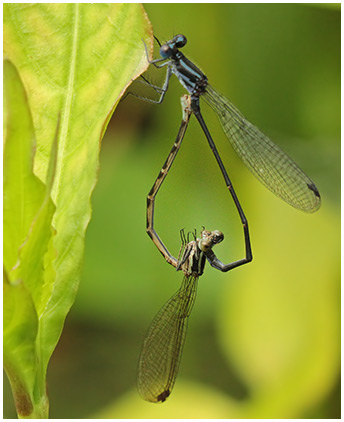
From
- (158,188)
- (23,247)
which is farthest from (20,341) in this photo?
(158,188)

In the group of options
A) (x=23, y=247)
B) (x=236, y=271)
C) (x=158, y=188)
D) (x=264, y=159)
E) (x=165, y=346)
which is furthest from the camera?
(x=236, y=271)

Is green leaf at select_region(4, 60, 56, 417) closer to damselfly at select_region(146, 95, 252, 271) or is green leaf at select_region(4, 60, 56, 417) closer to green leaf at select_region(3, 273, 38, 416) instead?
green leaf at select_region(3, 273, 38, 416)

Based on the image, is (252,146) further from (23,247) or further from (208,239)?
(23,247)

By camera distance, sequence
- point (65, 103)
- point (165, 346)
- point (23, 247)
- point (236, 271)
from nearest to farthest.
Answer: point (23, 247), point (65, 103), point (165, 346), point (236, 271)

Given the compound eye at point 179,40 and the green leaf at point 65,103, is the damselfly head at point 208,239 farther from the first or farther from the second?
the green leaf at point 65,103

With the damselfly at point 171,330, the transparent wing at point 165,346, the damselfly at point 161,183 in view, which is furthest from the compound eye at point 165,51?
the transparent wing at point 165,346

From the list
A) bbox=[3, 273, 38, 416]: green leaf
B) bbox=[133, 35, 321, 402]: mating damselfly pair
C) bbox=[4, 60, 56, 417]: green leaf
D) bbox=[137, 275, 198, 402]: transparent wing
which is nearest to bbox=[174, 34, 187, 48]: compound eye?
bbox=[133, 35, 321, 402]: mating damselfly pair

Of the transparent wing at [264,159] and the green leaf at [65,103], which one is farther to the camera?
the transparent wing at [264,159]
